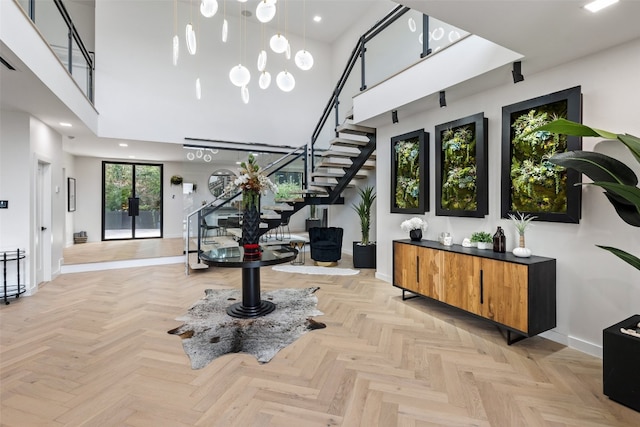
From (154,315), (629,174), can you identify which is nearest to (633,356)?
(629,174)

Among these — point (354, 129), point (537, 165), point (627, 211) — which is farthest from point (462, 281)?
point (354, 129)

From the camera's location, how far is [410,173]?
468 cm

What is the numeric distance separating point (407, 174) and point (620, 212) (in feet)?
8.89

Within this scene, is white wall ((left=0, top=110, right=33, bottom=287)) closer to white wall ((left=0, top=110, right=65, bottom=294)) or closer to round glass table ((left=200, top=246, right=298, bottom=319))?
white wall ((left=0, top=110, right=65, bottom=294))

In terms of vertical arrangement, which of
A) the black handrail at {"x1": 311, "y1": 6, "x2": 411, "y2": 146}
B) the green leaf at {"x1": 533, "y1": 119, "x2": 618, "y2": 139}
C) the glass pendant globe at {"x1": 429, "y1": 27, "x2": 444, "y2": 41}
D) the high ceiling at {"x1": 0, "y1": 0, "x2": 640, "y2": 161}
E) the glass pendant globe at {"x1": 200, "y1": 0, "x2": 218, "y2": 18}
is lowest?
the green leaf at {"x1": 533, "y1": 119, "x2": 618, "y2": 139}

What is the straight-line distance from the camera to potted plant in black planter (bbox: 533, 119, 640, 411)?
1983mm

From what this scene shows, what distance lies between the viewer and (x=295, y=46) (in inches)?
343

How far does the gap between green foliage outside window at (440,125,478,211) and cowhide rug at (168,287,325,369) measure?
2319 mm

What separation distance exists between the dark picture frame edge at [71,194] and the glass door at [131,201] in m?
0.74

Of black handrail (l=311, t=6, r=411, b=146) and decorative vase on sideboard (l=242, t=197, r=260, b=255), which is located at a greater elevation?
black handrail (l=311, t=6, r=411, b=146)

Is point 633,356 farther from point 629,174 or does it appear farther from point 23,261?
point 23,261

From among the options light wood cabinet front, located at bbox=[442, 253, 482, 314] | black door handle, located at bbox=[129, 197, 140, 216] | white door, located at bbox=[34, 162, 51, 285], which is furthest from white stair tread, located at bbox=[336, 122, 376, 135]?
black door handle, located at bbox=[129, 197, 140, 216]

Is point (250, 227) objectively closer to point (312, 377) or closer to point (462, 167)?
point (312, 377)

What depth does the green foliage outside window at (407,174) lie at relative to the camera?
15.0 ft
